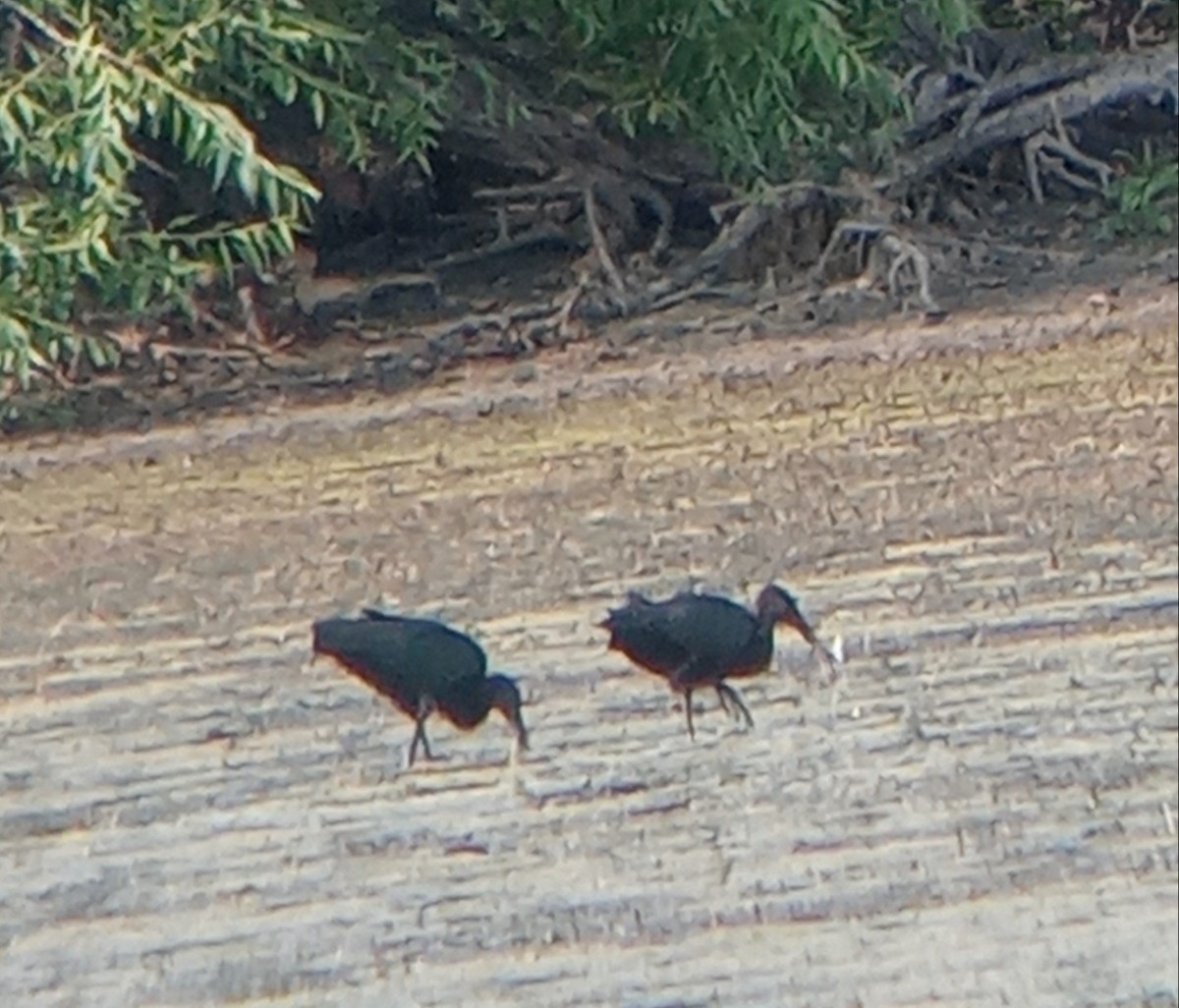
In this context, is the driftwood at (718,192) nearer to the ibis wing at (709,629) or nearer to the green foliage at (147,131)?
the green foliage at (147,131)

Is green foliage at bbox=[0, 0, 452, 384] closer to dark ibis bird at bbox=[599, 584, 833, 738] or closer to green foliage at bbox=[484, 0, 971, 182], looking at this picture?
green foliage at bbox=[484, 0, 971, 182]

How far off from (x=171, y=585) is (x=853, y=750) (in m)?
0.34

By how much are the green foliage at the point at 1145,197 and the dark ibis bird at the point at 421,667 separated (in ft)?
1.30

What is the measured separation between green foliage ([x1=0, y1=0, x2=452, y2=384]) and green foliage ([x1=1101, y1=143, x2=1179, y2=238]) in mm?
356

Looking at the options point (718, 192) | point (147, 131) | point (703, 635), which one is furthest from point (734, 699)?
point (147, 131)

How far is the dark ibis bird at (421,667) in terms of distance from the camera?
1.12 metres

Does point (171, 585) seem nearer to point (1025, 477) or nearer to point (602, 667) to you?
point (602, 667)

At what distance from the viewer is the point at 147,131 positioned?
3.94 feet

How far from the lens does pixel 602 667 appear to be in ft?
3.77

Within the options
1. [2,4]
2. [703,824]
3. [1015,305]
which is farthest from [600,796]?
[2,4]

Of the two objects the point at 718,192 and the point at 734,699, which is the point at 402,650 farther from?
the point at 718,192

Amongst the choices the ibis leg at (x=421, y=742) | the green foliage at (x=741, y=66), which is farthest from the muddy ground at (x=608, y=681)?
the green foliage at (x=741, y=66)

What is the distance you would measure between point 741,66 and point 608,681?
13.1 inches

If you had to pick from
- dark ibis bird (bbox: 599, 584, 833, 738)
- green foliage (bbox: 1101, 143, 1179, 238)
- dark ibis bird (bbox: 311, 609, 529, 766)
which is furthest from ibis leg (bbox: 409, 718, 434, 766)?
green foliage (bbox: 1101, 143, 1179, 238)
